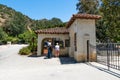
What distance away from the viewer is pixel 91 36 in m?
16.4

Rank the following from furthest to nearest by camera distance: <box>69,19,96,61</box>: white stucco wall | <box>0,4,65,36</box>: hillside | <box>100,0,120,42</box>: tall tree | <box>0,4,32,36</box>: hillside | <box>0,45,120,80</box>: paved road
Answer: <box>0,4,32,36</box>: hillside
<box>0,4,65,36</box>: hillside
<box>100,0,120,42</box>: tall tree
<box>69,19,96,61</box>: white stucco wall
<box>0,45,120,80</box>: paved road

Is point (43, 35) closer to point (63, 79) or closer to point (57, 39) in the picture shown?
point (57, 39)

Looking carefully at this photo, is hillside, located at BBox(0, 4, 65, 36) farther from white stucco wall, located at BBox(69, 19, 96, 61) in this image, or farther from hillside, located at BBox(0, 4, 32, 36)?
white stucco wall, located at BBox(69, 19, 96, 61)

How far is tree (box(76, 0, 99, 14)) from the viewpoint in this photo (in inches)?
1444

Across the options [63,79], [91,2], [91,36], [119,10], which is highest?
[91,2]

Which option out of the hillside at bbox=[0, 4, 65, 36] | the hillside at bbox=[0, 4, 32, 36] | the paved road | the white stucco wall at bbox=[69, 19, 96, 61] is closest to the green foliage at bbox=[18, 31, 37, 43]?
the hillside at bbox=[0, 4, 65, 36]

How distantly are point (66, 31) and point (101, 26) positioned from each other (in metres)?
10.8

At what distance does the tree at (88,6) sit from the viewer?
36.7 metres

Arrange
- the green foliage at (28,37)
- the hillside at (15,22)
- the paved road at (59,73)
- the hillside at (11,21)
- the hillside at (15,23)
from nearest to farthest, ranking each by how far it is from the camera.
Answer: the paved road at (59,73) < the green foliage at (28,37) < the hillside at (15,23) < the hillside at (15,22) < the hillside at (11,21)

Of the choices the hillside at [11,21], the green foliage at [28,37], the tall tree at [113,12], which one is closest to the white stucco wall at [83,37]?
the tall tree at [113,12]

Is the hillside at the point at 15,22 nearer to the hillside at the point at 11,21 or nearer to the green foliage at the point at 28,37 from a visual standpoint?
the hillside at the point at 11,21

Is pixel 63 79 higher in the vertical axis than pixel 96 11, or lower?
lower

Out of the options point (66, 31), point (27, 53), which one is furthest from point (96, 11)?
point (27, 53)

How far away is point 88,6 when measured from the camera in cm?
3725
